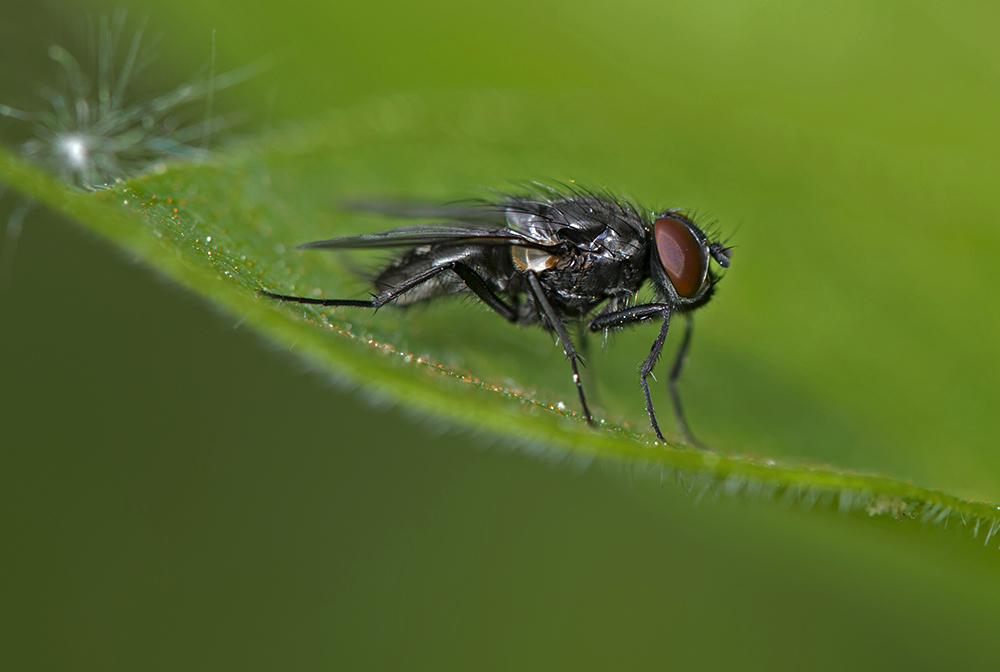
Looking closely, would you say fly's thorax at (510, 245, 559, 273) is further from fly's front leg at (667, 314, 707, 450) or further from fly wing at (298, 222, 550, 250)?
fly's front leg at (667, 314, 707, 450)

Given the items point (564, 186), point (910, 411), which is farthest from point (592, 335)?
point (910, 411)

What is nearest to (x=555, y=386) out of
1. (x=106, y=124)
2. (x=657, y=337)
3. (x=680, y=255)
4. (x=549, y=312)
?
(x=549, y=312)

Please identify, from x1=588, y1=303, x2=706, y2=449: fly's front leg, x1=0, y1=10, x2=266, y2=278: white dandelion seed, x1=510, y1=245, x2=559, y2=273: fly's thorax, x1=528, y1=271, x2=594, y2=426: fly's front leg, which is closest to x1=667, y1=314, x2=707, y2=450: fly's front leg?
x1=588, y1=303, x2=706, y2=449: fly's front leg

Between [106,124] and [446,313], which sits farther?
[446,313]

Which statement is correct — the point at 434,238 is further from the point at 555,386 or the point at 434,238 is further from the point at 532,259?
the point at 555,386

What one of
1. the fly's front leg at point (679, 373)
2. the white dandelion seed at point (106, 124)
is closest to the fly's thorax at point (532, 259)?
the fly's front leg at point (679, 373)

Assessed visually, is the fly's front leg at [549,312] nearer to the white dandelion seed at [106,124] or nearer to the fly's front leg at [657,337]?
the fly's front leg at [657,337]
